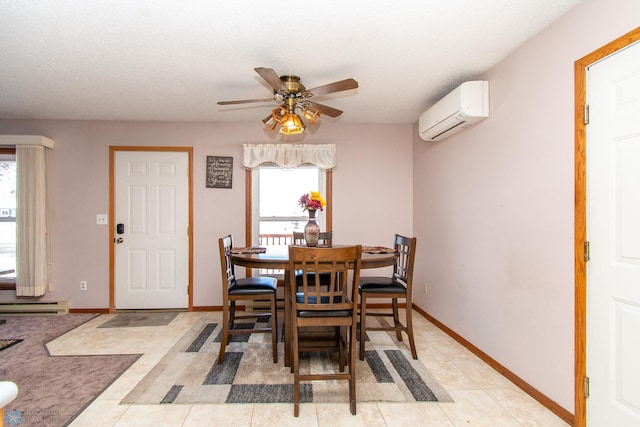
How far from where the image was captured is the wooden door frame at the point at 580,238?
1686 mm

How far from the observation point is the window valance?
3889 millimetres

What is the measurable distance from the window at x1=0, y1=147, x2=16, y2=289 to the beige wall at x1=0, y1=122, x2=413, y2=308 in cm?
34

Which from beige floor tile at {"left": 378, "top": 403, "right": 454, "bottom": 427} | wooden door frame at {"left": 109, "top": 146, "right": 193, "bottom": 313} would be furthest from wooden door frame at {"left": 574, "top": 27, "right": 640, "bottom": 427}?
wooden door frame at {"left": 109, "top": 146, "right": 193, "bottom": 313}

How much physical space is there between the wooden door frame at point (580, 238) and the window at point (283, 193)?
2.69 metres

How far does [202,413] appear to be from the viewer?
74.0 inches

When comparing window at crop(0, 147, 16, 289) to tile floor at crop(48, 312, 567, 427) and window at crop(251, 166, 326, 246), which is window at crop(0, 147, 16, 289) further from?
window at crop(251, 166, 326, 246)

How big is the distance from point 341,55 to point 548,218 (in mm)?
1768

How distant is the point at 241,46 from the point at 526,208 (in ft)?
7.35

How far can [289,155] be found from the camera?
391 cm

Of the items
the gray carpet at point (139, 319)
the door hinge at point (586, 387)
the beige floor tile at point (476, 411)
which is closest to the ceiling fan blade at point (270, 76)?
the beige floor tile at point (476, 411)

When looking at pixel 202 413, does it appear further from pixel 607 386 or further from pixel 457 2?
pixel 457 2

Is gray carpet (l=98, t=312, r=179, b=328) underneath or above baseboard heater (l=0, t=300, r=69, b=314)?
underneath

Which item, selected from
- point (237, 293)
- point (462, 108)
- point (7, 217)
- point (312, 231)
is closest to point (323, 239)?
point (312, 231)

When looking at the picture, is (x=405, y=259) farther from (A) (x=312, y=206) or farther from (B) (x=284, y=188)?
(B) (x=284, y=188)
